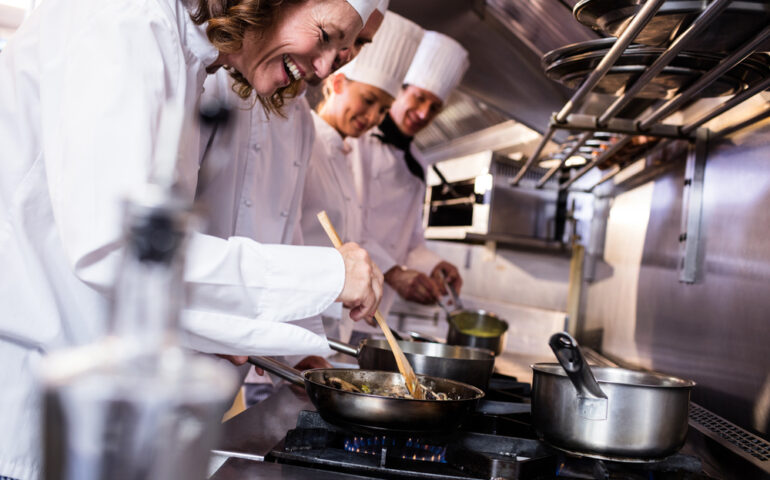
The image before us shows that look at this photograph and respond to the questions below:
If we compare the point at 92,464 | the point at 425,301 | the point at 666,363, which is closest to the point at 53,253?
the point at 92,464

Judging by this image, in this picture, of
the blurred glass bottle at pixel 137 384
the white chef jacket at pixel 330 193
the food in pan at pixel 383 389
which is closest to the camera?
the blurred glass bottle at pixel 137 384

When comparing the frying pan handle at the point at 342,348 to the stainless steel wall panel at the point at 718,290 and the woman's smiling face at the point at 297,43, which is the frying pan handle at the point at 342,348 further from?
the stainless steel wall panel at the point at 718,290

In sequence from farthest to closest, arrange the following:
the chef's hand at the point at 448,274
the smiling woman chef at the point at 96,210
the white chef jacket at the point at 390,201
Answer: the white chef jacket at the point at 390,201 < the chef's hand at the point at 448,274 < the smiling woman chef at the point at 96,210

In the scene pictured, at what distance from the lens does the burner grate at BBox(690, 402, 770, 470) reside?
95cm

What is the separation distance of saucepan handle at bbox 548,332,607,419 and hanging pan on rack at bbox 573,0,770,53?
0.48 m

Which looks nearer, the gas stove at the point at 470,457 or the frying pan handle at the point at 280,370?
the gas stove at the point at 470,457

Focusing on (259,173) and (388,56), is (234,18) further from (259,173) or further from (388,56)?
(388,56)

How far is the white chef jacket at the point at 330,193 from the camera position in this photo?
91.8 inches

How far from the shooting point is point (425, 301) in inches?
101

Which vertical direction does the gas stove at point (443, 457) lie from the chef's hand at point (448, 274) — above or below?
below

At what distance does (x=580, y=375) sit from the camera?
87 centimetres

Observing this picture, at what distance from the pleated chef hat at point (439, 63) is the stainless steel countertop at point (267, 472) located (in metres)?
2.07

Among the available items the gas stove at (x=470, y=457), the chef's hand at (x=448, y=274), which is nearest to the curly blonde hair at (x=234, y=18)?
the gas stove at (x=470, y=457)

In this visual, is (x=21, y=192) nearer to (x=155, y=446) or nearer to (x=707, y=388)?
(x=155, y=446)
